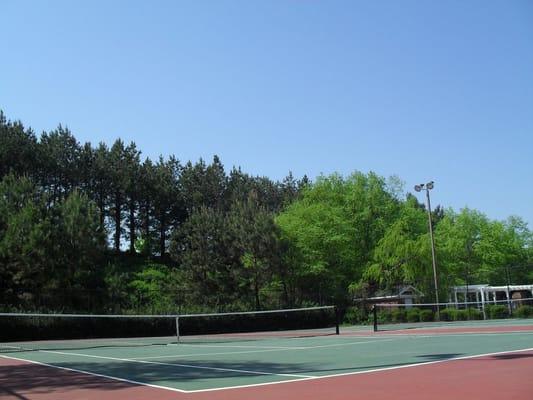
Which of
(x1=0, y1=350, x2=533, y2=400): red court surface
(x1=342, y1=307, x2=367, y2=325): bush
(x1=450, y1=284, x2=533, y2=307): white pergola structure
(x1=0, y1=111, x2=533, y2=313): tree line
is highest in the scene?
(x1=0, y1=111, x2=533, y2=313): tree line

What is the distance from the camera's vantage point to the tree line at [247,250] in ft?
136

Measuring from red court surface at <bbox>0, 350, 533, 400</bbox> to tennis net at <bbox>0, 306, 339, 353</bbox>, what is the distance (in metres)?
18.0

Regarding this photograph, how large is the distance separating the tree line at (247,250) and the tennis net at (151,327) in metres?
2.57

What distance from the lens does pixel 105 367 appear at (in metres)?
13.0

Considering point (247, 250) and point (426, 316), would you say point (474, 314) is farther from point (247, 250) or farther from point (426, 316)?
point (247, 250)

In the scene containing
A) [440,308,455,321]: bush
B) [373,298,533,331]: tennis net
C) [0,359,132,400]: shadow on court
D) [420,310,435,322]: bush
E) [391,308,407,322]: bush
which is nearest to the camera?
[0,359,132,400]: shadow on court

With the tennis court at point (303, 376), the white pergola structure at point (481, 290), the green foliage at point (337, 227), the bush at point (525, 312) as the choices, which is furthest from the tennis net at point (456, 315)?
the tennis court at point (303, 376)

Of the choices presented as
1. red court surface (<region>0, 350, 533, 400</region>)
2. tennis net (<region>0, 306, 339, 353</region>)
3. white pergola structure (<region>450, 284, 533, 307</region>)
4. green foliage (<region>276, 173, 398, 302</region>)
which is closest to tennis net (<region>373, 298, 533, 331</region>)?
tennis net (<region>0, 306, 339, 353</region>)

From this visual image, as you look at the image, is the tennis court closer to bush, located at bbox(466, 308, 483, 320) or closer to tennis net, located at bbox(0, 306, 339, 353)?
tennis net, located at bbox(0, 306, 339, 353)

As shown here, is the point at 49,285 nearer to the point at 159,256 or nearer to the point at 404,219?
the point at 404,219

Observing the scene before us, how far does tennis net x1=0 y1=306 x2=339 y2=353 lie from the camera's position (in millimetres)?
30922

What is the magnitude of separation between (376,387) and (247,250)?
38.2 m

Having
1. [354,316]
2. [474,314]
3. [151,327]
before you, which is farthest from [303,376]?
[354,316]

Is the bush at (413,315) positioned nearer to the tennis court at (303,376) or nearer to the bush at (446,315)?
the bush at (446,315)
